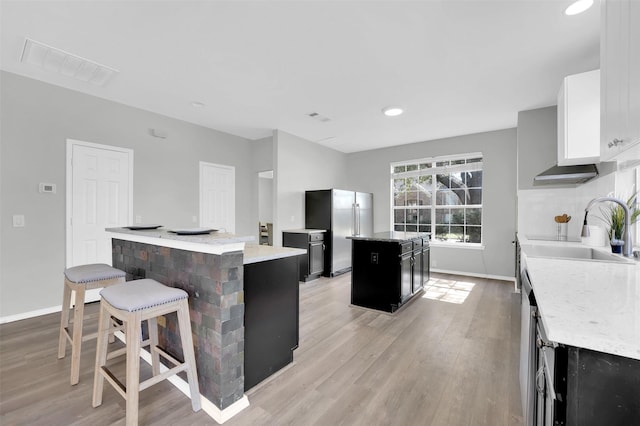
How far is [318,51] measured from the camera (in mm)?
2553

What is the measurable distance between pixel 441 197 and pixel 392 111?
2.53 m

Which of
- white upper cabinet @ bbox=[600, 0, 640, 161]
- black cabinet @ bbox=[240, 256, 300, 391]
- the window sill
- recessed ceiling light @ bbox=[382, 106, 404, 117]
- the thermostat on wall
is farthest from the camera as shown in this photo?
the window sill

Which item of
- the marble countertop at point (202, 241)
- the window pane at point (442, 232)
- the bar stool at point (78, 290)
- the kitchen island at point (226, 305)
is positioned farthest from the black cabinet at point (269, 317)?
the window pane at point (442, 232)

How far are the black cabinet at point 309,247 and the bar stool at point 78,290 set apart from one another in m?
2.92

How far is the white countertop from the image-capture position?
0.62 m

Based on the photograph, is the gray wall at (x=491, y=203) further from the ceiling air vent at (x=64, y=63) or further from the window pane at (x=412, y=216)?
the ceiling air vent at (x=64, y=63)

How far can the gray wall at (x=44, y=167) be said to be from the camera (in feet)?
9.93

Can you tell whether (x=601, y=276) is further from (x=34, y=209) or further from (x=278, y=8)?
(x=34, y=209)

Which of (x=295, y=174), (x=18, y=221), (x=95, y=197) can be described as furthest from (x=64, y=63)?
(x=295, y=174)

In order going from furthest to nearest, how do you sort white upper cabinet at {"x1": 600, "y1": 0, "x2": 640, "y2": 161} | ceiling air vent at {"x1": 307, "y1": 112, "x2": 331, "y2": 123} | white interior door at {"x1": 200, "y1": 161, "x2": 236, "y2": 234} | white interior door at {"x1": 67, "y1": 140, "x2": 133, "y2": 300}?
1. white interior door at {"x1": 200, "y1": 161, "x2": 236, "y2": 234}
2. ceiling air vent at {"x1": 307, "y1": 112, "x2": 331, "y2": 123}
3. white interior door at {"x1": 67, "y1": 140, "x2": 133, "y2": 300}
4. white upper cabinet at {"x1": 600, "y1": 0, "x2": 640, "y2": 161}

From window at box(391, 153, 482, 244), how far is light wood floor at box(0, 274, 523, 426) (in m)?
2.56

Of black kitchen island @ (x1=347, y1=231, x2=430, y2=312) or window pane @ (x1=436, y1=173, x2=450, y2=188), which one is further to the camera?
window pane @ (x1=436, y1=173, x2=450, y2=188)

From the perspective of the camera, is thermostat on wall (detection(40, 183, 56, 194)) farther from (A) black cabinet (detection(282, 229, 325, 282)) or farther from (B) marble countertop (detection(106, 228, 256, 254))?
(A) black cabinet (detection(282, 229, 325, 282))

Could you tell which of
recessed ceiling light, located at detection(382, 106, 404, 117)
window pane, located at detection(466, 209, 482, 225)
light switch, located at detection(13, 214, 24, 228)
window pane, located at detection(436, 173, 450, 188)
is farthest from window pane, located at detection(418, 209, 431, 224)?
light switch, located at detection(13, 214, 24, 228)
